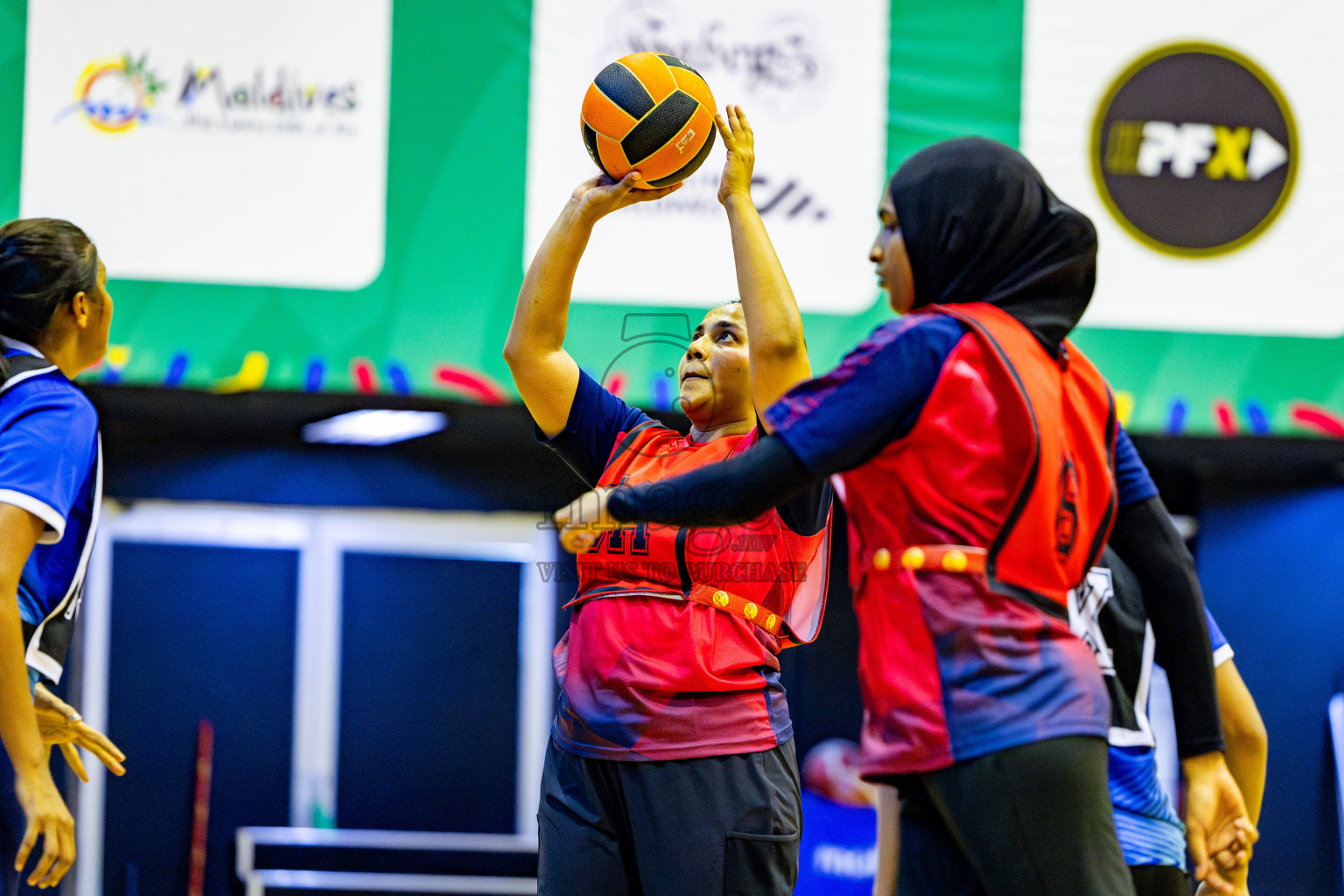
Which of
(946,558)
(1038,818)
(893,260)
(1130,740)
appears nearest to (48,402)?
(893,260)

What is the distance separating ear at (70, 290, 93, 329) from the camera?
2.65m

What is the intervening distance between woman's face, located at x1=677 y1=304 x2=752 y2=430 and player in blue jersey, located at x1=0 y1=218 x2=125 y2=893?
1233 millimetres

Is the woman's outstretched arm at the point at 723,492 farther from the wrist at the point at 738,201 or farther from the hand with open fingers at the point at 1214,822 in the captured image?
the wrist at the point at 738,201

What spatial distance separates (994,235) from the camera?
167 centimetres

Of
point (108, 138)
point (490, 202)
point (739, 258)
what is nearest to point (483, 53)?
point (490, 202)

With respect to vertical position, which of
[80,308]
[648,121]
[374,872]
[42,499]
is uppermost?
[648,121]

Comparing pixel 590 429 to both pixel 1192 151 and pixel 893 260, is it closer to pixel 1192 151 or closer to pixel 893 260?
pixel 893 260

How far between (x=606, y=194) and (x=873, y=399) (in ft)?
4.22

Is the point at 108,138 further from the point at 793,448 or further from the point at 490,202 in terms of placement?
the point at 793,448

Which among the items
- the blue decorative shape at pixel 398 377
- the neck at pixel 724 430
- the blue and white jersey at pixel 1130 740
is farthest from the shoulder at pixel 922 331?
the blue decorative shape at pixel 398 377

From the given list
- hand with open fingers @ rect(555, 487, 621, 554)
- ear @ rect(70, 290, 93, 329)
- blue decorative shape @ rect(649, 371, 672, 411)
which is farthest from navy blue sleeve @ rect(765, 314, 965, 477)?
blue decorative shape @ rect(649, 371, 672, 411)

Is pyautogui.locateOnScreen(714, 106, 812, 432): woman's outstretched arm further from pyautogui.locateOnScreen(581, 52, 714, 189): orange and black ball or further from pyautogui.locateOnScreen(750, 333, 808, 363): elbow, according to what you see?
pyautogui.locateOnScreen(581, 52, 714, 189): orange and black ball

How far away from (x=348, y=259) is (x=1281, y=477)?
4135 mm

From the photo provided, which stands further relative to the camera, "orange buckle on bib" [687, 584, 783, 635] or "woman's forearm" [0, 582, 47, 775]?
"orange buckle on bib" [687, 584, 783, 635]
